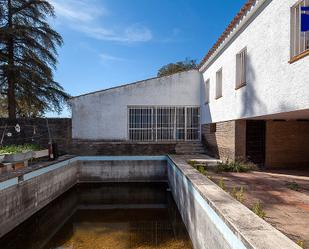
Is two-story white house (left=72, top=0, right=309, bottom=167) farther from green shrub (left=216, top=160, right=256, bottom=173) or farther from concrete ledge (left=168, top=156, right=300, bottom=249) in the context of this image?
concrete ledge (left=168, top=156, right=300, bottom=249)

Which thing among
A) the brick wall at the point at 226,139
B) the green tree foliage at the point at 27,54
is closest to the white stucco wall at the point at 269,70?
the brick wall at the point at 226,139

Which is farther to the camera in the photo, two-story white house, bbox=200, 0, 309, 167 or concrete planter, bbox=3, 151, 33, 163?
concrete planter, bbox=3, 151, 33, 163

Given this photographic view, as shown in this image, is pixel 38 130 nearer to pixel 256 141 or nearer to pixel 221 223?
pixel 256 141

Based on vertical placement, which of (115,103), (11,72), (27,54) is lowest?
(115,103)

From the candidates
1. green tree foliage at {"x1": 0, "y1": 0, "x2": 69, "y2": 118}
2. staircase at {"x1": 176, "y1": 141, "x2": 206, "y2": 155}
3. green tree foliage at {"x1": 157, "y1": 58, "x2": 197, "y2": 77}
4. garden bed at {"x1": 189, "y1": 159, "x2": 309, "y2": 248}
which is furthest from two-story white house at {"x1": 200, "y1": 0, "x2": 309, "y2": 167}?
green tree foliage at {"x1": 157, "y1": 58, "x2": 197, "y2": 77}

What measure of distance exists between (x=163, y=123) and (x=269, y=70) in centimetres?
870

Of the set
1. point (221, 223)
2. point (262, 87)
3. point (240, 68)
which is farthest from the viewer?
point (240, 68)

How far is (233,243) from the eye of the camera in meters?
3.07

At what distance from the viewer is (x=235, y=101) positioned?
8672 millimetres

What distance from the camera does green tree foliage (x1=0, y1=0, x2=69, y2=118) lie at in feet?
47.5

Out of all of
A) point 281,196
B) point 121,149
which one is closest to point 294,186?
point 281,196

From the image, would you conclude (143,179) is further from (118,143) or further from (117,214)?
(117,214)

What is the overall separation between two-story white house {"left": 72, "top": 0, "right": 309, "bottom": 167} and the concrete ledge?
2.41 meters

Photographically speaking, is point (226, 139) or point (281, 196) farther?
point (226, 139)
